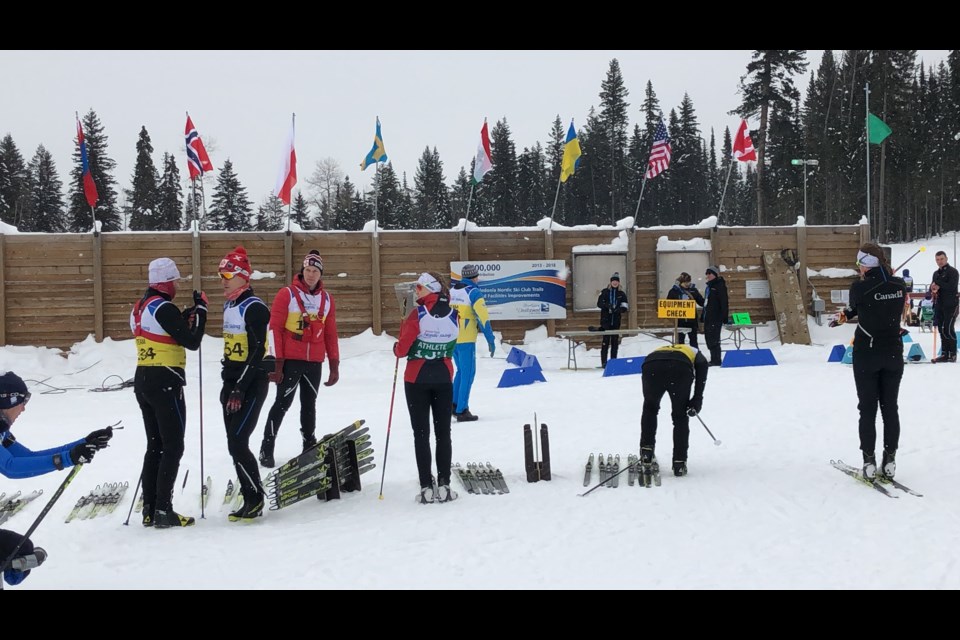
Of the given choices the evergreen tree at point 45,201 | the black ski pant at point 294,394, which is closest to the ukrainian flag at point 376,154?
the black ski pant at point 294,394

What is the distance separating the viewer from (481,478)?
621 centimetres

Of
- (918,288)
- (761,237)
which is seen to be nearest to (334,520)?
(761,237)

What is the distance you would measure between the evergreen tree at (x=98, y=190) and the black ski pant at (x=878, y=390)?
45.3 meters

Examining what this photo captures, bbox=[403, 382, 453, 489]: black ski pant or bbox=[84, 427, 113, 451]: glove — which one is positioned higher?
bbox=[84, 427, 113, 451]: glove

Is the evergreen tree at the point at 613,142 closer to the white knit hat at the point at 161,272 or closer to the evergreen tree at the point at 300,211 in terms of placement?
the evergreen tree at the point at 300,211

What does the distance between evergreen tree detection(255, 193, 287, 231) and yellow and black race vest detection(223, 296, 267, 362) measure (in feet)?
165

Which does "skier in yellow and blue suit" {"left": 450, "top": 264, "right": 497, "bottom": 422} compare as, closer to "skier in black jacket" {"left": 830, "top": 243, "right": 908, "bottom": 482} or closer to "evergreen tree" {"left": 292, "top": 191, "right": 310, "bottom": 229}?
"skier in black jacket" {"left": 830, "top": 243, "right": 908, "bottom": 482}

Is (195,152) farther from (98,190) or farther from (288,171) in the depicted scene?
(98,190)

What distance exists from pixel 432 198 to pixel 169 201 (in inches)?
785

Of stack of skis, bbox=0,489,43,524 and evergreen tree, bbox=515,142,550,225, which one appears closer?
stack of skis, bbox=0,489,43,524

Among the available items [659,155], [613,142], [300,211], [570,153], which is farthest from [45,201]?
[659,155]

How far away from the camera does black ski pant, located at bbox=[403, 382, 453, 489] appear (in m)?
5.63

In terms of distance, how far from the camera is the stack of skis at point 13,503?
5.54 m

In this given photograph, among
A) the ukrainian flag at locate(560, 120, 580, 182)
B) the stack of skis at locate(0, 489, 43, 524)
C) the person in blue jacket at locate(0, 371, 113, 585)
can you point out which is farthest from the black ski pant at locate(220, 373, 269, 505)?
the ukrainian flag at locate(560, 120, 580, 182)
